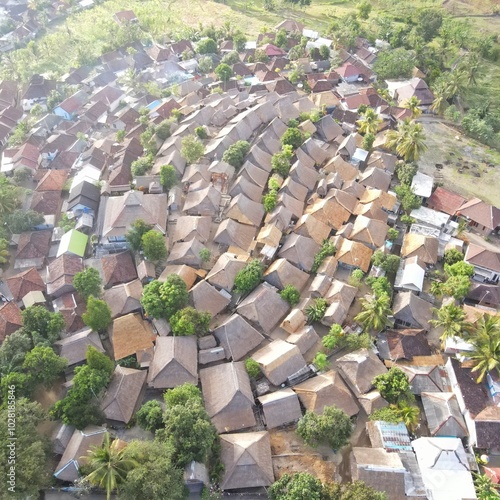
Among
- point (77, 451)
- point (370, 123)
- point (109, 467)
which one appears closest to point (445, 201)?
point (370, 123)

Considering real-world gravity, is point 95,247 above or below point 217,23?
below

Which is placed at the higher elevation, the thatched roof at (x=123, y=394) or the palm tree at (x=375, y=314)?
the palm tree at (x=375, y=314)

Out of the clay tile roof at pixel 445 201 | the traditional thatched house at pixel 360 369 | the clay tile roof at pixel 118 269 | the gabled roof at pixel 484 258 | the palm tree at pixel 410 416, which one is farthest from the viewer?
the clay tile roof at pixel 445 201

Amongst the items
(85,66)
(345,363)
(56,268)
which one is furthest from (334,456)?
(85,66)

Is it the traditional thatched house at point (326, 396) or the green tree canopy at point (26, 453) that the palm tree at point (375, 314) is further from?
the green tree canopy at point (26, 453)

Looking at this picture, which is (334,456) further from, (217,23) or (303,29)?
(217,23)

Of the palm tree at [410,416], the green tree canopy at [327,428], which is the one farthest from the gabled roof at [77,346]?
the palm tree at [410,416]

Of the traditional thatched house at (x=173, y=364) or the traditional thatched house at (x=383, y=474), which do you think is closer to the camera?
the traditional thatched house at (x=383, y=474)
